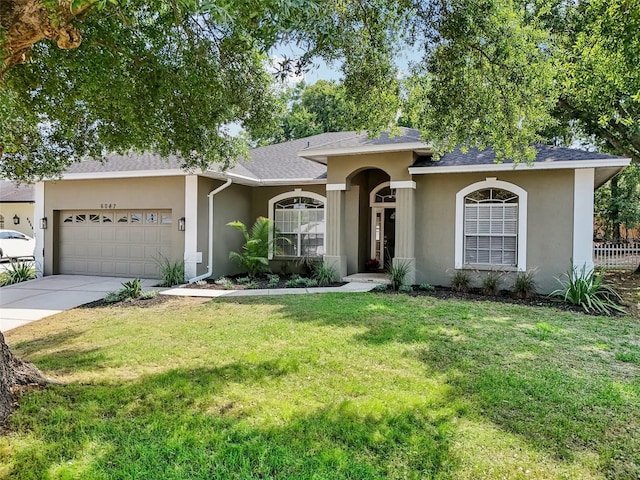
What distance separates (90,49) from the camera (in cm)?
548

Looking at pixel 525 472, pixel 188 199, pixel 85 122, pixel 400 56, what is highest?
pixel 400 56

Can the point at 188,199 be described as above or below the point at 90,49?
below

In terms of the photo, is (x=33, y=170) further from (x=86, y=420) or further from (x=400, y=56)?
(x=400, y=56)

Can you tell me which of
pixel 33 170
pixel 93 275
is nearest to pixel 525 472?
pixel 33 170

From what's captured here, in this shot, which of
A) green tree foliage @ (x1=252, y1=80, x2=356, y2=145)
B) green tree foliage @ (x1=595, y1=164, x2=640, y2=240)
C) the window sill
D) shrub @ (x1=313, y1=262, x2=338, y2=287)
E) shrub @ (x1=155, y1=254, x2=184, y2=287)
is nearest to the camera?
the window sill

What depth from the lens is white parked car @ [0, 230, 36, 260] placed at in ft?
64.2

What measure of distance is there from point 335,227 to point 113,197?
7067 millimetres

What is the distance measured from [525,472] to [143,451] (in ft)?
9.29

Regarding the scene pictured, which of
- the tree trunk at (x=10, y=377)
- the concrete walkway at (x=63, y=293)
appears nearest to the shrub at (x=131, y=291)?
the concrete walkway at (x=63, y=293)

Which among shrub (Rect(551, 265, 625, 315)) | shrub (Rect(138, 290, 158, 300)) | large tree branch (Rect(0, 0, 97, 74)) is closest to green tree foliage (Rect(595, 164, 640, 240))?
shrub (Rect(551, 265, 625, 315))

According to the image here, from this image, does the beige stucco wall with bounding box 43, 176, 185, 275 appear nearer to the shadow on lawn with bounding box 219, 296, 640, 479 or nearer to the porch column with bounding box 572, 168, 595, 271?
the shadow on lawn with bounding box 219, 296, 640, 479

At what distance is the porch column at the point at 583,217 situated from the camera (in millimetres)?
10062

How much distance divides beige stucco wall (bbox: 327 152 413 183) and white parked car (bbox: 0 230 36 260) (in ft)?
53.8

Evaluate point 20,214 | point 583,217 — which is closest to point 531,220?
point 583,217
